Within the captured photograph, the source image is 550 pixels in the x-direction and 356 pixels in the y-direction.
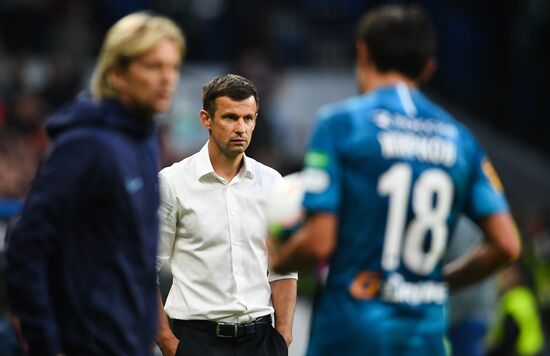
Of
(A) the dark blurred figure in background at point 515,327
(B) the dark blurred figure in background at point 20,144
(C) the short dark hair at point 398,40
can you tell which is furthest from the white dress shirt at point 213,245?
(B) the dark blurred figure in background at point 20,144

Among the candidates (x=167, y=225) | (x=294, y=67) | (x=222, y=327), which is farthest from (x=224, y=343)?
(x=294, y=67)

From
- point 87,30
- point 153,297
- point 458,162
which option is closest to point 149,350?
point 153,297

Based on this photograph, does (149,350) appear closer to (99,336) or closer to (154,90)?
(99,336)

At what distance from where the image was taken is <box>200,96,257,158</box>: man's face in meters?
5.70

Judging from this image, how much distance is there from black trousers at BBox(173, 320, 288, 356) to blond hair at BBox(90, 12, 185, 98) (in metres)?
1.65

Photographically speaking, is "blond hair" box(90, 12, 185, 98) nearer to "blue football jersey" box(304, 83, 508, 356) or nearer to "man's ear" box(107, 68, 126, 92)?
"man's ear" box(107, 68, 126, 92)

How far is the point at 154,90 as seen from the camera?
430 cm

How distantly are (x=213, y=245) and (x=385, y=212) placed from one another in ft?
4.99

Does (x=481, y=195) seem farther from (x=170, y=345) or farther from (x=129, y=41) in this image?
(x=170, y=345)

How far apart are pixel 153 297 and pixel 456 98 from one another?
16111 millimetres

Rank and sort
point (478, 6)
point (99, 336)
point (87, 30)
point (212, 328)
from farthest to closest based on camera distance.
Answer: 1. point (478, 6)
2. point (87, 30)
3. point (212, 328)
4. point (99, 336)

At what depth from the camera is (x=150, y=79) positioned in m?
4.29

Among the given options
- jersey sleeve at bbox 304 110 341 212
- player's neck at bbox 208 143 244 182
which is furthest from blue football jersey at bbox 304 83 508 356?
player's neck at bbox 208 143 244 182

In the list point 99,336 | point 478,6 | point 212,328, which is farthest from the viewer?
point 478,6
